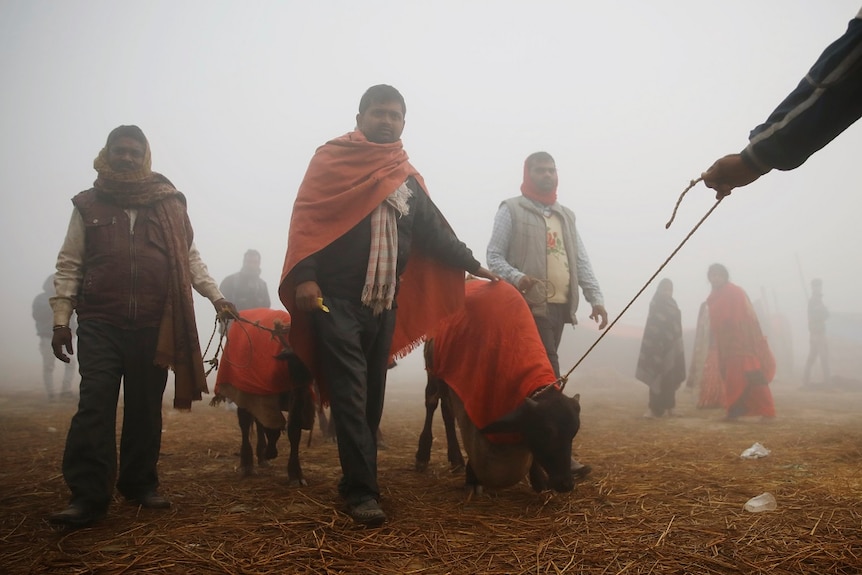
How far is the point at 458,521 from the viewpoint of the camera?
3.23m

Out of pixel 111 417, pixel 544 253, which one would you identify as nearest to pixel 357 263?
pixel 111 417

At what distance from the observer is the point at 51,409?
9.73 metres

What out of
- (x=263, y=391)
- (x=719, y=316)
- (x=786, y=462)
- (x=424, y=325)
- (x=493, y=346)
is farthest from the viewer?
(x=719, y=316)

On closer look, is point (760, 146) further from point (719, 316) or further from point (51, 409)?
point (51, 409)

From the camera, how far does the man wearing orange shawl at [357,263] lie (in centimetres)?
338

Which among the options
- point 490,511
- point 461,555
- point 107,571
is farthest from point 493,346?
point 107,571

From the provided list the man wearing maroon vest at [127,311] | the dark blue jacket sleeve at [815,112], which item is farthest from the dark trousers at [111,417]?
the dark blue jacket sleeve at [815,112]

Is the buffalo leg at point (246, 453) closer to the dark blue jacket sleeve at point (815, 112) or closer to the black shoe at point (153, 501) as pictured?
the black shoe at point (153, 501)

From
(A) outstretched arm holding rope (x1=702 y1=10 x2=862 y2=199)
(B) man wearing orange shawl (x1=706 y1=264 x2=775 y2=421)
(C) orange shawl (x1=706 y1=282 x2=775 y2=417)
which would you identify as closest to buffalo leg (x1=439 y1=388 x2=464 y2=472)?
(A) outstretched arm holding rope (x1=702 y1=10 x2=862 y2=199)

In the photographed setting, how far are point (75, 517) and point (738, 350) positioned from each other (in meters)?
10.2

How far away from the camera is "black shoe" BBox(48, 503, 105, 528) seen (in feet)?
9.96

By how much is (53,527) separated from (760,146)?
12.9 ft

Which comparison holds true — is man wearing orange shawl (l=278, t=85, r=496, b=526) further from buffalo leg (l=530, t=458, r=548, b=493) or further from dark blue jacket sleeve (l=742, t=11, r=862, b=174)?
dark blue jacket sleeve (l=742, t=11, r=862, b=174)

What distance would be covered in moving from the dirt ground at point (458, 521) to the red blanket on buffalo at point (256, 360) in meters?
0.73
